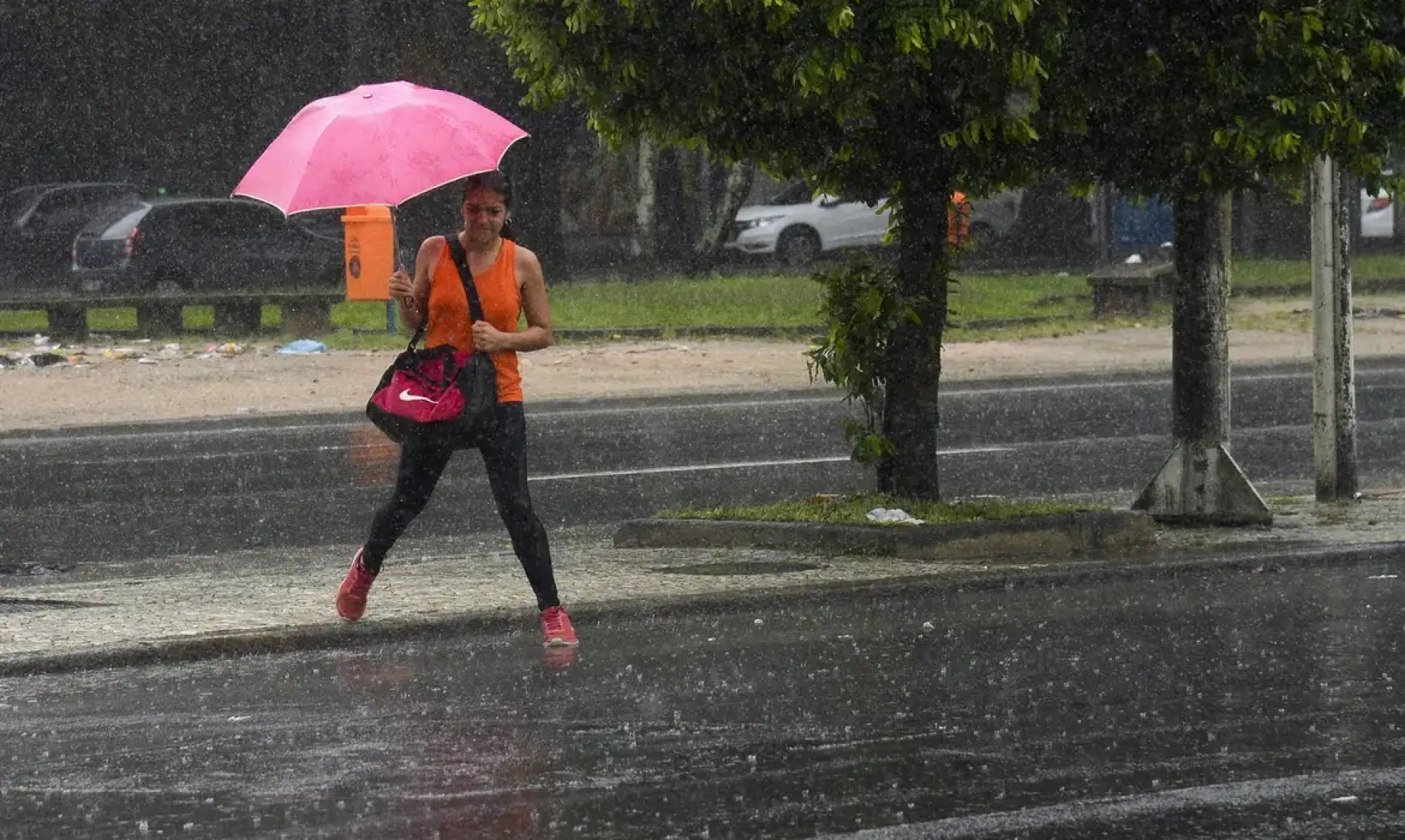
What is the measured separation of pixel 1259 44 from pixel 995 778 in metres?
4.46

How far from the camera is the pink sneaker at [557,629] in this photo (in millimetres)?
7969

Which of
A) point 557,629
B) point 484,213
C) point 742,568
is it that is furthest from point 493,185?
point 742,568

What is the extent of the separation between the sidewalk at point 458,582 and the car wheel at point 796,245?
82.6 ft

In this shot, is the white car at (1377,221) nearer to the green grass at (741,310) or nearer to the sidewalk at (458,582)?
the green grass at (741,310)

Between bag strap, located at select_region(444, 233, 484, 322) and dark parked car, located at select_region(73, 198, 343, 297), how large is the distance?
1989cm

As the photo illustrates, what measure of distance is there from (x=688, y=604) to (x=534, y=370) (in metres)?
12.5

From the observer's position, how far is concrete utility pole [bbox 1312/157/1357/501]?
38.2 ft

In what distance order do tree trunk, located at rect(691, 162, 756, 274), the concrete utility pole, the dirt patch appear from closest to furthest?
the concrete utility pole, the dirt patch, tree trunk, located at rect(691, 162, 756, 274)

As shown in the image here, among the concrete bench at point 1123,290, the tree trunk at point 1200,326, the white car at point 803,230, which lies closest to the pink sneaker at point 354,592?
the tree trunk at point 1200,326

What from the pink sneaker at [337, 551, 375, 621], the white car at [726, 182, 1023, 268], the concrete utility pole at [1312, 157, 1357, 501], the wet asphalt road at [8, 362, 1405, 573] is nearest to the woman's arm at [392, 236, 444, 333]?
the pink sneaker at [337, 551, 375, 621]

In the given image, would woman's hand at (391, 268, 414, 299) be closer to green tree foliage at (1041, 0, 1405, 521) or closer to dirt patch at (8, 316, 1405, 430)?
green tree foliage at (1041, 0, 1405, 521)

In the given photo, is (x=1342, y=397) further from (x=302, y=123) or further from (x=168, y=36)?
(x=168, y=36)

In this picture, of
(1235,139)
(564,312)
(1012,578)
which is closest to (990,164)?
(1235,139)

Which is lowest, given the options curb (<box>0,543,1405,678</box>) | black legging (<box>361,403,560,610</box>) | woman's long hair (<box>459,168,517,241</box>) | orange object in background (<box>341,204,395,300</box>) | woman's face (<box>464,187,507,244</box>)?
curb (<box>0,543,1405,678</box>)
